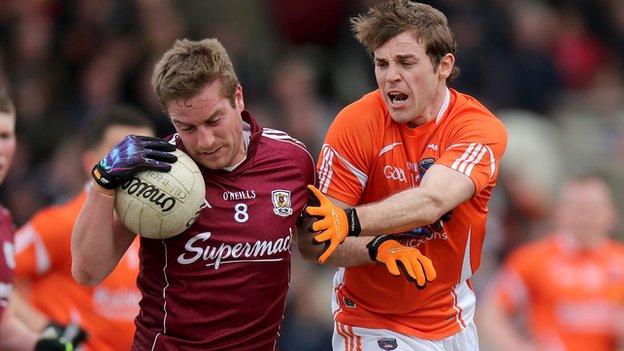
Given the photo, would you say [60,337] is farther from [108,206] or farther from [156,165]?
[156,165]

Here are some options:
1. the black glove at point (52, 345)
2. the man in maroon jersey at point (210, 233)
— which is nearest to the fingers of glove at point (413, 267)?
the man in maroon jersey at point (210, 233)

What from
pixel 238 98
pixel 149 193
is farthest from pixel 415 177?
pixel 149 193

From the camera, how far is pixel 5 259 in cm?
689

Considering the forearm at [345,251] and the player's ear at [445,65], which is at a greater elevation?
the player's ear at [445,65]

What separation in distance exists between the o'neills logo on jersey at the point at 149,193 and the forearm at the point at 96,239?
96mm

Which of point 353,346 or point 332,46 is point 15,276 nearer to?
point 353,346

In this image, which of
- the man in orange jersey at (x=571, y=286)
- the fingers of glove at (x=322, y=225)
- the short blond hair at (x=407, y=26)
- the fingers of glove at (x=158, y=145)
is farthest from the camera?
the man in orange jersey at (x=571, y=286)

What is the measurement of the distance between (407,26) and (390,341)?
1581mm

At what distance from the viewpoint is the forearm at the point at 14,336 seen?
7.08 meters

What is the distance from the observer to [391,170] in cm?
619

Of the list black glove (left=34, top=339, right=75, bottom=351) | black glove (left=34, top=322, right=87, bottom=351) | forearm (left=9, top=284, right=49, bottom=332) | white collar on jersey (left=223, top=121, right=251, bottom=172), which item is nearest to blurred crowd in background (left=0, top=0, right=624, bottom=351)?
forearm (left=9, top=284, right=49, bottom=332)

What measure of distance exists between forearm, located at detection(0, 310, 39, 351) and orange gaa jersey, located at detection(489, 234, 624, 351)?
388 cm

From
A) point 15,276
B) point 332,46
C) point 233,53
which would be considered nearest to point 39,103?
point 233,53

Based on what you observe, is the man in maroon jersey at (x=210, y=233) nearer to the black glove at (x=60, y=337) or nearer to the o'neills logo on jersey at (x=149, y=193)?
the o'neills logo on jersey at (x=149, y=193)
